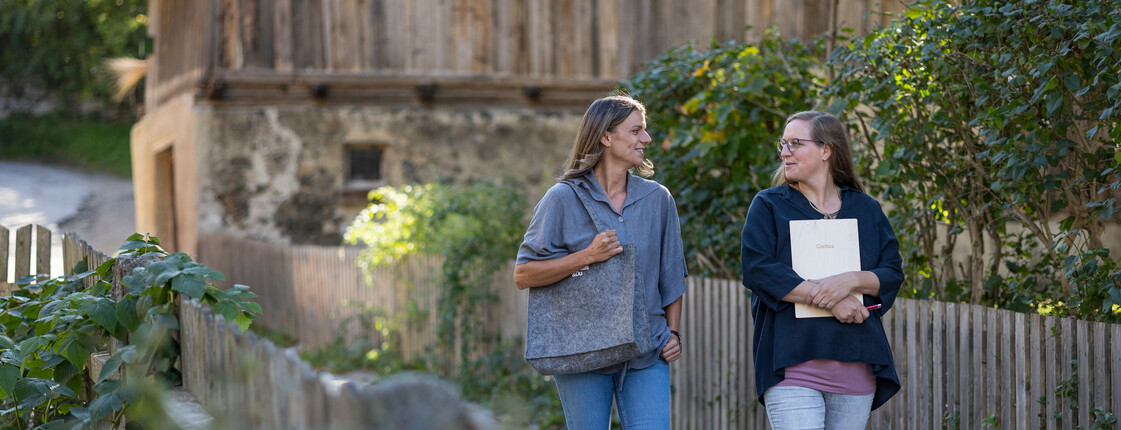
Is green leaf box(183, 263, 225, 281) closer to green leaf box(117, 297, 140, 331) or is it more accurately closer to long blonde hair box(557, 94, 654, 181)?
green leaf box(117, 297, 140, 331)

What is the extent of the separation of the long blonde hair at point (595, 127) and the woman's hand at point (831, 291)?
86 cm

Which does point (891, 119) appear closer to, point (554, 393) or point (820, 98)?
point (820, 98)

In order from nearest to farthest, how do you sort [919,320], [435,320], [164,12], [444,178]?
[919,320] < [435,320] < [444,178] < [164,12]

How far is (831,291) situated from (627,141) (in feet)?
2.77

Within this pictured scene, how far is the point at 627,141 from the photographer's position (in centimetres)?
346

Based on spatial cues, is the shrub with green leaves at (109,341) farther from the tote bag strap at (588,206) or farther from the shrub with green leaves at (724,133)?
the shrub with green leaves at (724,133)

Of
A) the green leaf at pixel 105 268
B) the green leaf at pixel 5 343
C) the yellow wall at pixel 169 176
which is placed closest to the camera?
the green leaf at pixel 5 343

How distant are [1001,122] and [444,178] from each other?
31.2ft

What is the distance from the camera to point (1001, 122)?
3.86 m

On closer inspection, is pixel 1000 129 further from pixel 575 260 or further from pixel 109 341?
pixel 109 341

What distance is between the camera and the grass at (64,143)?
28.2 meters

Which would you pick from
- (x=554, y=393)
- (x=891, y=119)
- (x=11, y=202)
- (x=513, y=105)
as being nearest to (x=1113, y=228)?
(x=891, y=119)

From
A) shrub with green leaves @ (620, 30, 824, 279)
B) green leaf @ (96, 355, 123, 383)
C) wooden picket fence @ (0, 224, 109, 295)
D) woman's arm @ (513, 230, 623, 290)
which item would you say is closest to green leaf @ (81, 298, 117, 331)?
green leaf @ (96, 355, 123, 383)

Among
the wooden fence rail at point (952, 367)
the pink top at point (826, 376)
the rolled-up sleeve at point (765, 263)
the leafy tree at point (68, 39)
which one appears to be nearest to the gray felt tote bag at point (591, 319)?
the rolled-up sleeve at point (765, 263)
